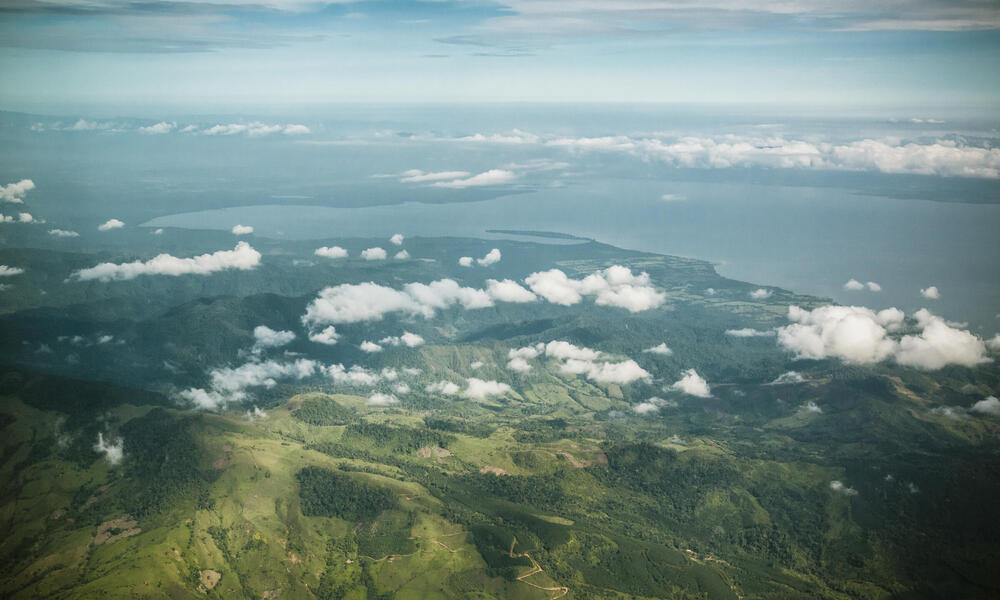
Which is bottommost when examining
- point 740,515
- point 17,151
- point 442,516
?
point 740,515

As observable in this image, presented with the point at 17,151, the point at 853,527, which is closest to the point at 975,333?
the point at 853,527

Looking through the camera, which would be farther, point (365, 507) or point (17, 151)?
point (17, 151)

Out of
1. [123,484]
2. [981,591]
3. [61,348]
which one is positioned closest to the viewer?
[981,591]

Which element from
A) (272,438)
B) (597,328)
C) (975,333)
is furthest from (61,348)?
(975,333)

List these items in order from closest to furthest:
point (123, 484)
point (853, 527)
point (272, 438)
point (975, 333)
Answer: point (123, 484) → point (853, 527) → point (272, 438) → point (975, 333)

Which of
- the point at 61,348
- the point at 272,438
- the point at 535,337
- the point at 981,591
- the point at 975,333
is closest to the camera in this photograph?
the point at 981,591

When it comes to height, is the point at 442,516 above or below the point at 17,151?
below

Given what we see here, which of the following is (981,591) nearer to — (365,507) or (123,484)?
(365,507)

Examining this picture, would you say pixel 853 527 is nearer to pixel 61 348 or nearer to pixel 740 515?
pixel 740 515

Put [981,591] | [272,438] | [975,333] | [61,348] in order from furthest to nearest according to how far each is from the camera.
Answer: [975,333] → [61,348] → [272,438] → [981,591]
